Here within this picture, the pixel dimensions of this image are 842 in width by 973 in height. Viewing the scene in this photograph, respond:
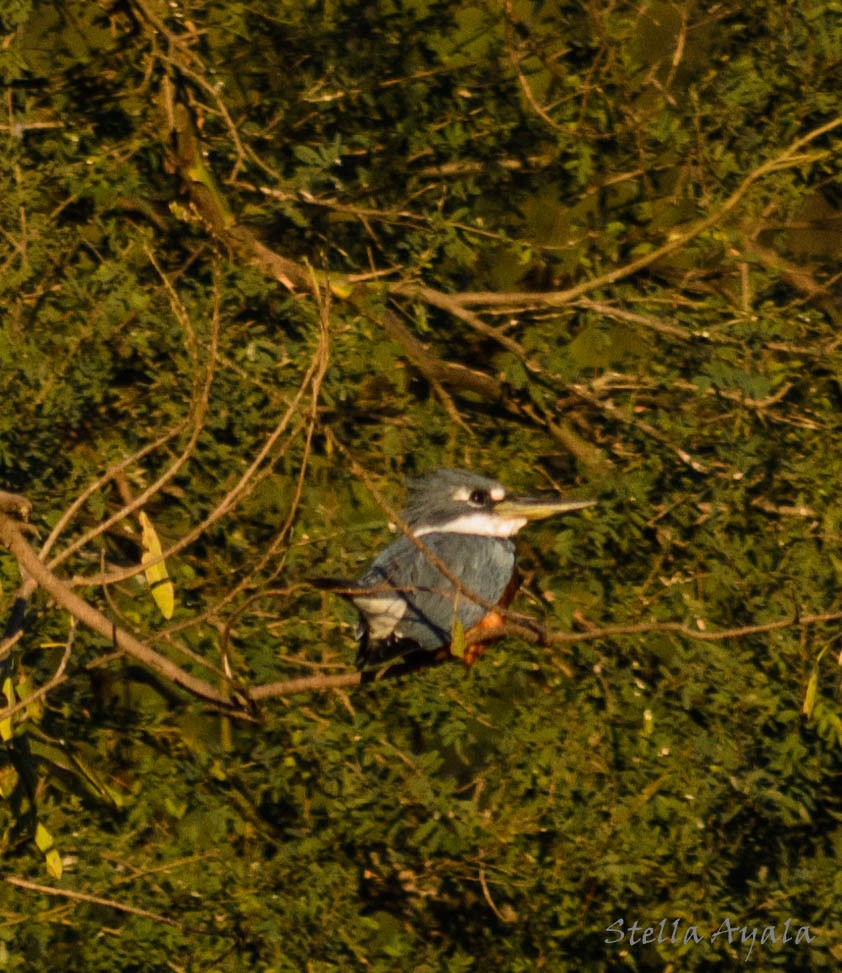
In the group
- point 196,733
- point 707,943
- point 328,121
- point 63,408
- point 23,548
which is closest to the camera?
point 23,548

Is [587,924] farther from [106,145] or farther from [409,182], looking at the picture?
[106,145]

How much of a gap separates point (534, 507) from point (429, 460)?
0.46 meters

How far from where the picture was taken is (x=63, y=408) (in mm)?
4695

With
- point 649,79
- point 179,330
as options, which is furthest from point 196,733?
point 649,79

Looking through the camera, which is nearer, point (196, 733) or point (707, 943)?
point (707, 943)

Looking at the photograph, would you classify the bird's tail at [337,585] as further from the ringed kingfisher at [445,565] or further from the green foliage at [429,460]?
the green foliage at [429,460]

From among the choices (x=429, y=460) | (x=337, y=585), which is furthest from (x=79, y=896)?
(x=429, y=460)

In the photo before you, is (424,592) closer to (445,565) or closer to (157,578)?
(445,565)

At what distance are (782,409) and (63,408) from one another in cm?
194

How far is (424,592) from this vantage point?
389cm

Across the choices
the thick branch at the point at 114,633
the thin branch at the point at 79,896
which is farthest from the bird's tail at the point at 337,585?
the thin branch at the point at 79,896

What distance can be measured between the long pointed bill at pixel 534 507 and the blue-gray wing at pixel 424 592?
82 mm

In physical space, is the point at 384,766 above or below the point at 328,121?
below

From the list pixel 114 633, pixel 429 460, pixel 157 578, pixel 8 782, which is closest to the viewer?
pixel 114 633
